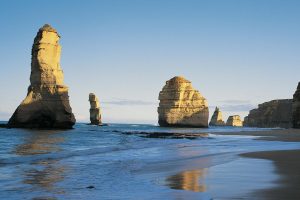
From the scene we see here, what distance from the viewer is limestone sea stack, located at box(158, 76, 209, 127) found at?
124 meters

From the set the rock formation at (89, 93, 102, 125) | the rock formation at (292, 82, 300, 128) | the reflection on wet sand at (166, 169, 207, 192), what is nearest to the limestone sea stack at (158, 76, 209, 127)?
the rock formation at (89, 93, 102, 125)

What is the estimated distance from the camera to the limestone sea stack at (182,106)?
123750 millimetres

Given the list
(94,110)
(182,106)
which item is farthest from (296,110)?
(94,110)

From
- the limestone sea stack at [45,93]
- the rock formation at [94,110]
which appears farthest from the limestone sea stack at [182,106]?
the limestone sea stack at [45,93]

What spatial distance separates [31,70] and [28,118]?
1208 cm

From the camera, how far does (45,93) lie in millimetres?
72312

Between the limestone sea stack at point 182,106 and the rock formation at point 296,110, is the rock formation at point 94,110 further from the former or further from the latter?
the rock formation at point 296,110

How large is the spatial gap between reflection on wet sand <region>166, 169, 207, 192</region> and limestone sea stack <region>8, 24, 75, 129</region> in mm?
59655

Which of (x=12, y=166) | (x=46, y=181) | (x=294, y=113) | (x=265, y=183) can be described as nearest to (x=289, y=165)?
(x=265, y=183)

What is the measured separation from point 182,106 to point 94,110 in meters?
31.8

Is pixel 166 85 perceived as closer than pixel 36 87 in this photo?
No

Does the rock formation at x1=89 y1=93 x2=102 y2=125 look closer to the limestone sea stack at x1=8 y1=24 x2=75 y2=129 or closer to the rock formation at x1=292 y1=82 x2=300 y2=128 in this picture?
the limestone sea stack at x1=8 y1=24 x2=75 y2=129

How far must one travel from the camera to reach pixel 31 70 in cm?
7769

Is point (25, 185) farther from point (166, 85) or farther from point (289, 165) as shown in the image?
point (166, 85)
